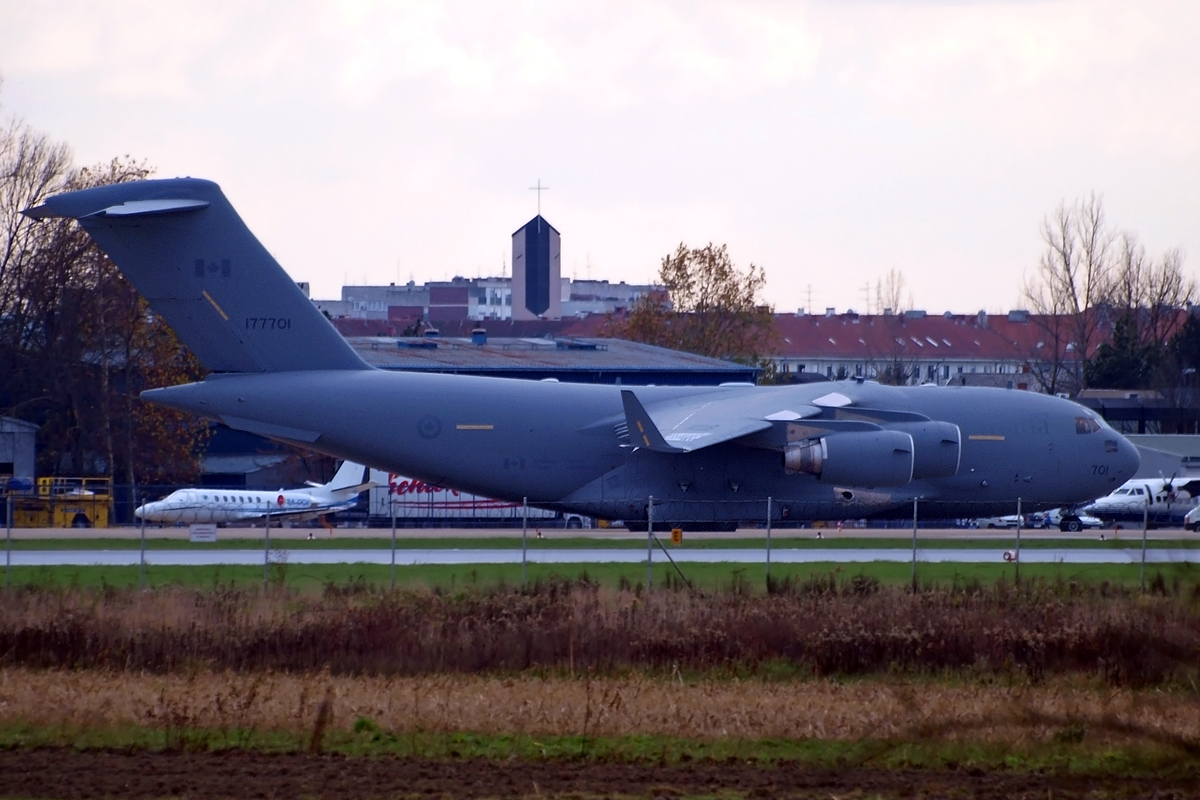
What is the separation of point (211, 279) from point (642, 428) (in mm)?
8025

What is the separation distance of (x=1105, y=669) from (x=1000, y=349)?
97498mm

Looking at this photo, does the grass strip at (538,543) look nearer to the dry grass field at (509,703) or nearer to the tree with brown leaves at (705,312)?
the dry grass field at (509,703)

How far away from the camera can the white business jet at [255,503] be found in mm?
41938

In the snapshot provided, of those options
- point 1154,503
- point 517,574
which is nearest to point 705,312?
point 1154,503

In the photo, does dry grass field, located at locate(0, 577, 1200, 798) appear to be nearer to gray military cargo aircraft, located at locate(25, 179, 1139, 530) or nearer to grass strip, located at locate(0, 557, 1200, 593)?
grass strip, located at locate(0, 557, 1200, 593)

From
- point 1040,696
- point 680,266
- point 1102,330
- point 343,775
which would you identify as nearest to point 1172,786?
point 1040,696

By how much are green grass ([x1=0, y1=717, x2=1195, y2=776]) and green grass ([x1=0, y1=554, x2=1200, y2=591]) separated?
7111 mm

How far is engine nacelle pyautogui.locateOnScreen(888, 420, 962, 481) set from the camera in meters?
24.7

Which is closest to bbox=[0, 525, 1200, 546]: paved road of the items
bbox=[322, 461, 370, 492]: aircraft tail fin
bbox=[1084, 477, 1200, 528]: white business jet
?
bbox=[322, 461, 370, 492]: aircraft tail fin

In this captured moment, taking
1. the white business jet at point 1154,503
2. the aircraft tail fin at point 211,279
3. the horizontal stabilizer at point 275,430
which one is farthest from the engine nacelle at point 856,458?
the white business jet at point 1154,503

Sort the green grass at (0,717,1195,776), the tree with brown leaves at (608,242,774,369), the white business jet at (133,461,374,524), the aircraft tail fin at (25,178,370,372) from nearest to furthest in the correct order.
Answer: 1. the green grass at (0,717,1195,776)
2. the aircraft tail fin at (25,178,370,372)
3. the white business jet at (133,461,374,524)
4. the tree with brown leaves at (608,242,774,369)

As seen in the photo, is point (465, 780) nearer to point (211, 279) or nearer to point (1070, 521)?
point (211, 279)

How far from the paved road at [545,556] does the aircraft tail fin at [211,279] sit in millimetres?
3405

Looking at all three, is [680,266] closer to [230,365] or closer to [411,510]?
[411,510]
